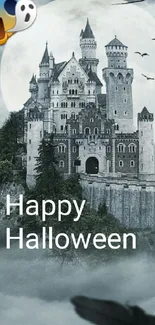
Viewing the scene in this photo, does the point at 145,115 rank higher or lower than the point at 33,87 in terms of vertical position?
lower

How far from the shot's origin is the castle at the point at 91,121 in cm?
322

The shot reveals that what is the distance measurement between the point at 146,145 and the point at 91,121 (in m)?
0.36

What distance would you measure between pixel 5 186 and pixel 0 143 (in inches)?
10.0

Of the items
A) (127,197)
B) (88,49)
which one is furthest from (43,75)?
(127,197)

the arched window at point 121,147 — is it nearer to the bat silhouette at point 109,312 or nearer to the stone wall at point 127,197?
the stone wall at point 127,197

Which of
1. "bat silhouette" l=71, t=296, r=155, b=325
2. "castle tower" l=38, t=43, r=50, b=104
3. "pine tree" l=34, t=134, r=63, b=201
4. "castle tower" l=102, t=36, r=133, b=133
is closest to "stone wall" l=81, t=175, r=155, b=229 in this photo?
"pine tree" l=34, t=134, r=63, b=201

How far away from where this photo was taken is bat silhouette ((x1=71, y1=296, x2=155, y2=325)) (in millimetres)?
1081

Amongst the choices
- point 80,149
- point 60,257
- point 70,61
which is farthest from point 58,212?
point 70,61

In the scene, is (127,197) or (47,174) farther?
(127,197)

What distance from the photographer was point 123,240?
9.95 feet

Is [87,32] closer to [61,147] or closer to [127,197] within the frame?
[61,147]

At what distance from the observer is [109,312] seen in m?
1.14

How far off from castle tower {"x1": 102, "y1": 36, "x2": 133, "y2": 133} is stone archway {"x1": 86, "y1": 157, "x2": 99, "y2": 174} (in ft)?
0.77

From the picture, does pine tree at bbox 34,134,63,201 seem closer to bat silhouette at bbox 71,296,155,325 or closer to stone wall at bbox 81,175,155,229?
stone wall at bbox 81,175,155,229
